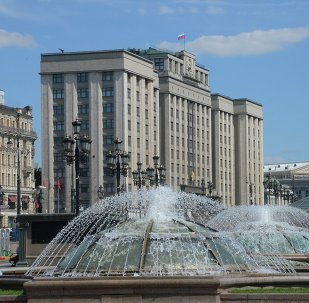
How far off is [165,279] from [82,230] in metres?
20.8

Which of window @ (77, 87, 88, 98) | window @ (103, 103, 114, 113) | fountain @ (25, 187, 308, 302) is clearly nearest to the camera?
fountain @ (25, 187, 308, 302)

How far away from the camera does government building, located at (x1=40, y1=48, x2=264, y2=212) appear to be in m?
120

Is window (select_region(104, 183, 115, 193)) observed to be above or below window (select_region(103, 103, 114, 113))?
below

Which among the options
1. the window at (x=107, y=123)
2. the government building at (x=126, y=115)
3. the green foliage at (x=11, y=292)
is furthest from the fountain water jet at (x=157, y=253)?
the window at (x=107, y=123)

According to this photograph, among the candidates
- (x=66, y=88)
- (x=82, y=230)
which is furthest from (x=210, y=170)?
(x=82, y=230)

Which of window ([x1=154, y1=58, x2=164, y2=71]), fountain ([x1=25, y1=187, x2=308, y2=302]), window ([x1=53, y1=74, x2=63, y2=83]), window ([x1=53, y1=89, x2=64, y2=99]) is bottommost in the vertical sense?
fountain ([x1=25, y1=187, x2=308, y2=302])

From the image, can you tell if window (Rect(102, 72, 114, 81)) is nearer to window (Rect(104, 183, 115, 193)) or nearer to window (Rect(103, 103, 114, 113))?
window (Rect(103, 103, 114, 113))

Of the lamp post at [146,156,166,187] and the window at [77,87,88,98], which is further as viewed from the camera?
the window at [77,87,88,98]

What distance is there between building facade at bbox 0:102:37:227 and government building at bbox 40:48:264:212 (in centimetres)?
335

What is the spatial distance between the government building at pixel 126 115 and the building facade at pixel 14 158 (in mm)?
3351

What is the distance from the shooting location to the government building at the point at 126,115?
119875mm

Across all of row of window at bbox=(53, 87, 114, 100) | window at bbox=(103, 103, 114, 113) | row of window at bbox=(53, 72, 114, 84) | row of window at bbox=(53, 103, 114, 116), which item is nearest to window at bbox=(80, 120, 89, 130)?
row of window at bbox=(53, 103, 114, 116)

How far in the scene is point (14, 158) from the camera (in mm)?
122312

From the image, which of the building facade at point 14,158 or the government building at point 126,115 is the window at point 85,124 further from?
the building facade at point 14,158
